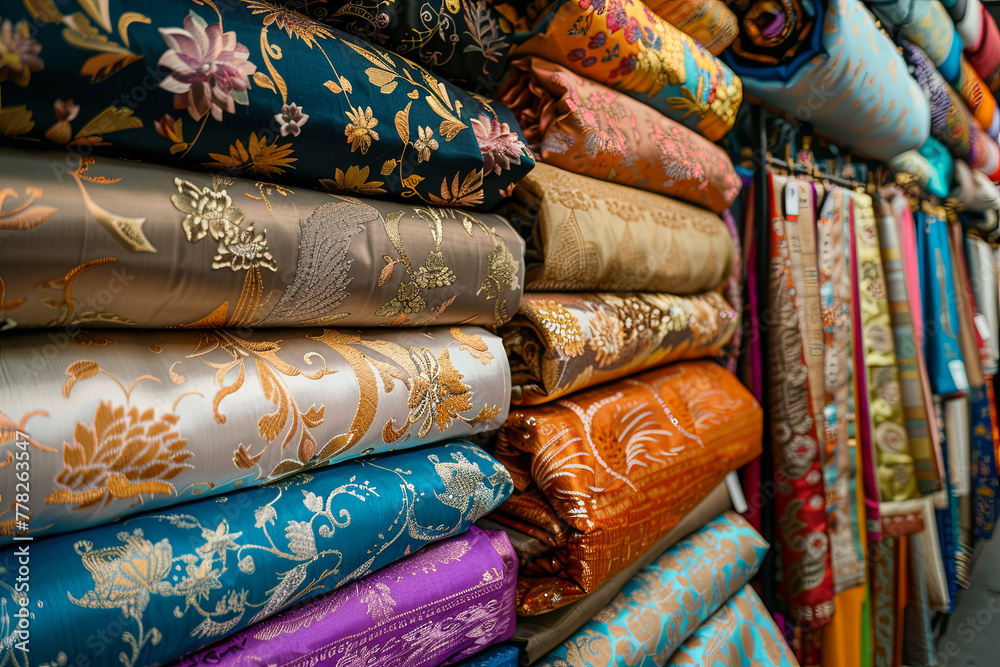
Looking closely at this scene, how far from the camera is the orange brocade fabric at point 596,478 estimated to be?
63 centimetres

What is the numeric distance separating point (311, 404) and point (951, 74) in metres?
2.04

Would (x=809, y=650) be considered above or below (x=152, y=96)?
below

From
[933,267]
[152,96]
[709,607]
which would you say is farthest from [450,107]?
[933,267]

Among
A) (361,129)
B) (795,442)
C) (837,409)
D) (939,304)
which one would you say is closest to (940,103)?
(939,304)

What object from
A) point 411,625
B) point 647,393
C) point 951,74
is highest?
point 951,74

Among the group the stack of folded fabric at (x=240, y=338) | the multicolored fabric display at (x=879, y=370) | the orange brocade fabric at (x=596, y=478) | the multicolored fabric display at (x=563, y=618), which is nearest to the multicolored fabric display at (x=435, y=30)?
the stack of folded fabric at (x=240, y=338)

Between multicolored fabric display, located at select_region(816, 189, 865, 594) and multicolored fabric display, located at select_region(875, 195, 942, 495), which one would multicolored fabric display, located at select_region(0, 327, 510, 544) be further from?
multicolored fabric display, located at select_region(875, 195, 942, 495)

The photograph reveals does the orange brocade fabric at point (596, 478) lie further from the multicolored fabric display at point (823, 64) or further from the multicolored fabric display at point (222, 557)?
the multicolored fabric display at point (823, 64)

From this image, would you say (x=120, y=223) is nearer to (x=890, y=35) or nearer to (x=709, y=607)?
(x=709, y=607)

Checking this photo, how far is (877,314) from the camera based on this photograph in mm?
1340

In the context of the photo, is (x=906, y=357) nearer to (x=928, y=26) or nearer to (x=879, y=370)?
(x=879, y=370)

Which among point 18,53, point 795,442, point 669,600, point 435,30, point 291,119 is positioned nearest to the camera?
point 18,53

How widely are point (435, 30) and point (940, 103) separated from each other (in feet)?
5.45

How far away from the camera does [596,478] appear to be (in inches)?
25.7
